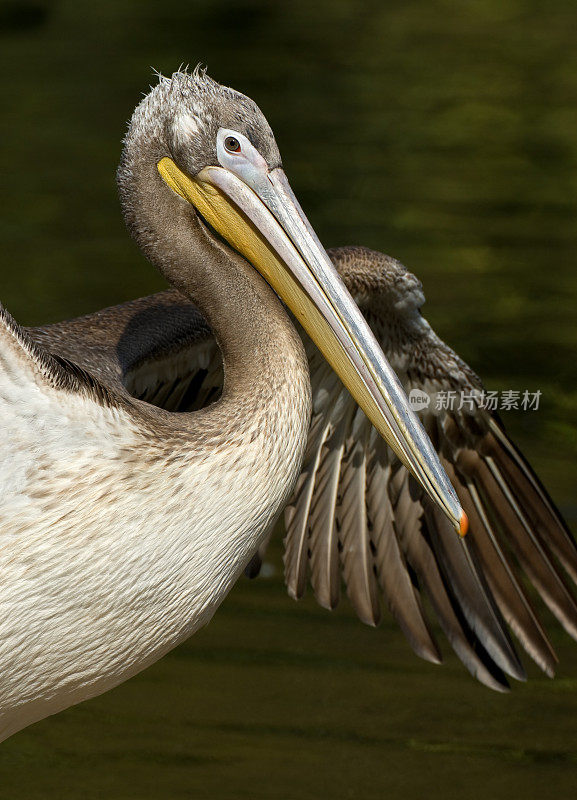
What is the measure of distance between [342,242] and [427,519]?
525 cm

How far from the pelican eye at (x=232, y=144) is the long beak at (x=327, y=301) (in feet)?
0.22

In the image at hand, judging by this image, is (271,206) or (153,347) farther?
(153,347)

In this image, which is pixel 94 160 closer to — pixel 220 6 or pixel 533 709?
pixel 220 6

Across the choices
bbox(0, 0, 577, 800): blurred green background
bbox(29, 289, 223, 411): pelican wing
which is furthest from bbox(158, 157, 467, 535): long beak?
bbox(0, 0, 577, 800): blurred green background

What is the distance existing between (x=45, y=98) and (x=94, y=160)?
7.04 ft

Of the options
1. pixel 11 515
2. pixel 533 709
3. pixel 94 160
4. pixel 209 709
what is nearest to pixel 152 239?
pixel 11 515

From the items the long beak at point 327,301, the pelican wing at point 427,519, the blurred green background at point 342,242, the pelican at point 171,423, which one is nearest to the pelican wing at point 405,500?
the pelican wing at point 427,519

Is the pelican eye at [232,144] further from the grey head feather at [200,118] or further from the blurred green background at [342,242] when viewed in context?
the blurred green background at [342,242]

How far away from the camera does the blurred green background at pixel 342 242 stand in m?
5.34

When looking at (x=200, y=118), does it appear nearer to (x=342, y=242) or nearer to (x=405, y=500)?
(x=405, y=500)

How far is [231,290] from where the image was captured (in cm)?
415

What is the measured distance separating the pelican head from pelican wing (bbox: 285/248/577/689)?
0.97 metres

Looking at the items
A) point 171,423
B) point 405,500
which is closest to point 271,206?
point 171,423

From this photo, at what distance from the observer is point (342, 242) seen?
34.4 feet
